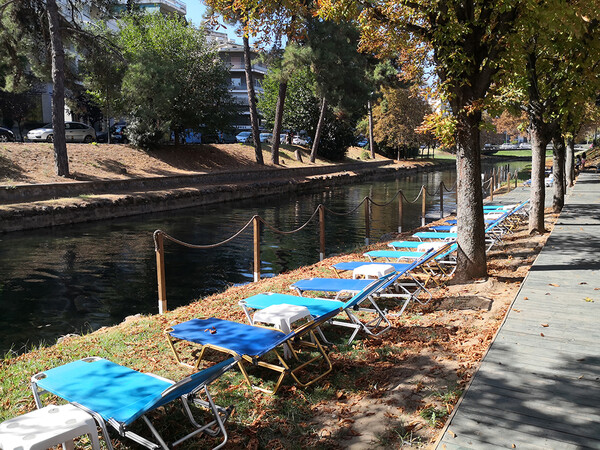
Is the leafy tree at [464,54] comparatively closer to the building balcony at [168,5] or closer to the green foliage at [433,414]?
the green foliage at [433,414]

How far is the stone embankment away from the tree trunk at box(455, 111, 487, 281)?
15182mm

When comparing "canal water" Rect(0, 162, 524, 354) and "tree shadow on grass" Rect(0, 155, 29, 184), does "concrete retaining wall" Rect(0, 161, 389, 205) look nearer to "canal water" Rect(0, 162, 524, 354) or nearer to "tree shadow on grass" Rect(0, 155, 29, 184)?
"tree shadow on grass" Rect(0, 155, 29, 184)

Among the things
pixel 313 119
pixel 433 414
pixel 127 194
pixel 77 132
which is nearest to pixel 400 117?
pixel 313 119

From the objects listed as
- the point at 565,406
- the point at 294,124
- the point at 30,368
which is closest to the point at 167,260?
the point at 30,368

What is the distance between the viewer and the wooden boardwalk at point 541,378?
3.66 metres

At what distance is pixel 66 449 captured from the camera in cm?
327

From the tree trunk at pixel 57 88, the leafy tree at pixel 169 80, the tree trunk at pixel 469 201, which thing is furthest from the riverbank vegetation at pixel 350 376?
the leafy tree at pixel 169 80

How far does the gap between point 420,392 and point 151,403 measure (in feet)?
7.65

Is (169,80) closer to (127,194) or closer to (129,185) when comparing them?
(129,185)

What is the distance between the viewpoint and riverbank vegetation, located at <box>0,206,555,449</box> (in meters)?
3.99

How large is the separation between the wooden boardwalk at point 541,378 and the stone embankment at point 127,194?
53.6 ft

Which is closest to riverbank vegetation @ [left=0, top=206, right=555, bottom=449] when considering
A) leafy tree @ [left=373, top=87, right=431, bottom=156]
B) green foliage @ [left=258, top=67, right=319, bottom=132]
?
green foliage @ [left=258, top=67, right=319, bottom=132]

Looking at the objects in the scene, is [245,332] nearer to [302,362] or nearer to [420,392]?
[302,362]

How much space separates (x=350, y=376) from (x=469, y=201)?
4212 millimetres
